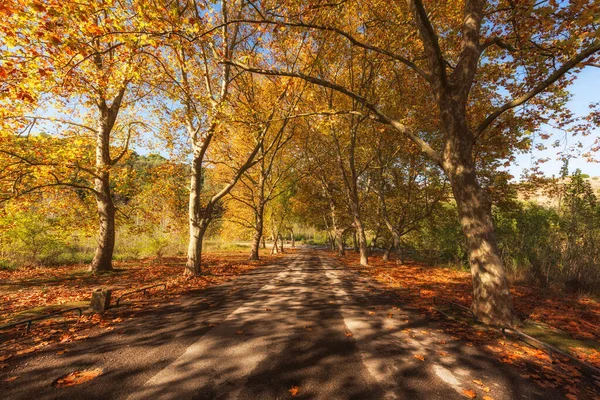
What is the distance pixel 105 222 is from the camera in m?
11.9

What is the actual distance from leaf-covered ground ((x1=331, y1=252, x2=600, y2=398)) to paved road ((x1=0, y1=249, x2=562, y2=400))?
0.40 m

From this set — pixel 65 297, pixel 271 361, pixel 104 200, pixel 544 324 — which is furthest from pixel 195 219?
pixel 544 324

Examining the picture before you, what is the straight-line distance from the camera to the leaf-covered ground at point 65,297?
4.73m

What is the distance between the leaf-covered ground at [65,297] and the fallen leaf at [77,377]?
4.14ft

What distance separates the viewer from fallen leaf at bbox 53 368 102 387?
11.0 ft

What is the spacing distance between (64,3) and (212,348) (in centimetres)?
786

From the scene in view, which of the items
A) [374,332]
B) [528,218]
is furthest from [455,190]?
[528,218]

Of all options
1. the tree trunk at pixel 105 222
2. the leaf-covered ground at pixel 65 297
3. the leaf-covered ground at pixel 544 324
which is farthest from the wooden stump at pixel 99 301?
the leaf-covered ground at pixel 544 324

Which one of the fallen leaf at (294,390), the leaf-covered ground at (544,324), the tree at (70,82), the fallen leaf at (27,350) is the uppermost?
the tree at (70,82)

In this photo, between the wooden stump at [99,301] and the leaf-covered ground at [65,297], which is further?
the wooden stump at [99,301]

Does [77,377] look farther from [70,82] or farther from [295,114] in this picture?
[295,114]

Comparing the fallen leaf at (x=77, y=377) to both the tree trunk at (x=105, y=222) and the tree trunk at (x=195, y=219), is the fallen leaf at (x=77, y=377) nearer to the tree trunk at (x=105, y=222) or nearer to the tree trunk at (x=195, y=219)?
the tree trunk at (x=195, y=219)

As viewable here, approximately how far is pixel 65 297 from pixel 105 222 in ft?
18.1

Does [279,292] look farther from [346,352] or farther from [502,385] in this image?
[502,385]
